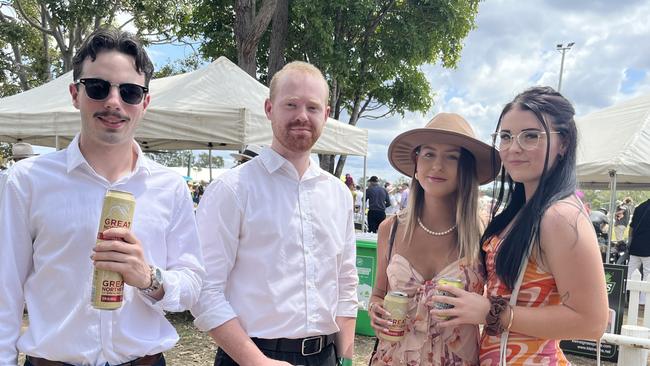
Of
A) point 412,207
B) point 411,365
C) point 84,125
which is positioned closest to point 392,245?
point 412,207

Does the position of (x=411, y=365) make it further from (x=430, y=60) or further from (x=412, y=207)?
(x=430, y=60)

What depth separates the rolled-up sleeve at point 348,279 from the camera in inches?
86.3

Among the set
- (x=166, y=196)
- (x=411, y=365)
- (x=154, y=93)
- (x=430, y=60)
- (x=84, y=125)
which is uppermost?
(x=430, y=60)

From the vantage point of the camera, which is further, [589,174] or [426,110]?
[426,110]

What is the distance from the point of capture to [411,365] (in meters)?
1.97

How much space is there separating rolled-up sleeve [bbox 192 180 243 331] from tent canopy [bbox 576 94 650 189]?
5.52 m

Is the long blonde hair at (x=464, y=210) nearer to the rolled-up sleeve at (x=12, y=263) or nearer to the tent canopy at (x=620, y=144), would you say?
the rolled-up sleeve at (x=12, y=263)

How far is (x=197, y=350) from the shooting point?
15.8 feet

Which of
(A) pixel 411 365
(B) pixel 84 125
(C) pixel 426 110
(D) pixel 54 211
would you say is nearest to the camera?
(D) pixel 54 211

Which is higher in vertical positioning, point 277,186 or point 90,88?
point 90,88

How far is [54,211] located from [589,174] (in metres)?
7.42

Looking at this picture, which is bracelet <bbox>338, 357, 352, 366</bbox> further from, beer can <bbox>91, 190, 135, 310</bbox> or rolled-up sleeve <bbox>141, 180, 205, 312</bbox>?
beer can <bbox>91, 190, 135, 310</bbox>

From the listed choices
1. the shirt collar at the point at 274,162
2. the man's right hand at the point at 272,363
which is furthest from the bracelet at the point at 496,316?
the shirt collar at the point at 274,162

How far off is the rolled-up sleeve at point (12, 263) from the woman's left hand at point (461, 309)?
1368 millimetres
